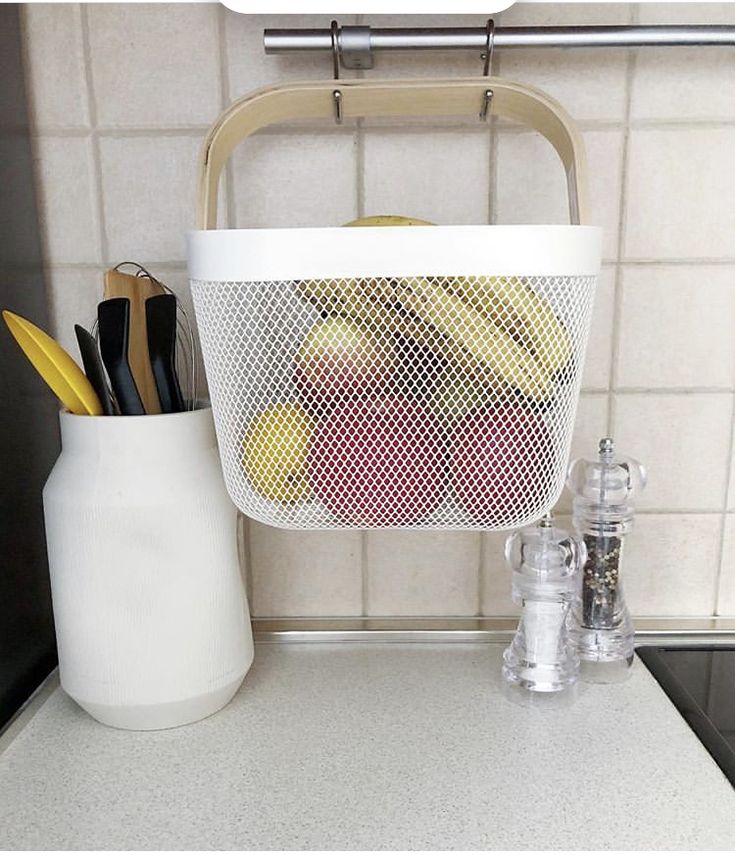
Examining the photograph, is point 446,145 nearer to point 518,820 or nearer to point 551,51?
point 551,51

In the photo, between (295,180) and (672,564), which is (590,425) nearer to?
(672,564)

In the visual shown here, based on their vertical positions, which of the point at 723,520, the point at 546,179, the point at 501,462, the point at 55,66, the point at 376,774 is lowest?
the point at 376,774

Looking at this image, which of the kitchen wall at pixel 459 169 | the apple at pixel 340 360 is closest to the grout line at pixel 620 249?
the kitchen wall at pixel 459 169

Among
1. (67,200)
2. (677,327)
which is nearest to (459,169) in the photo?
(677,327)

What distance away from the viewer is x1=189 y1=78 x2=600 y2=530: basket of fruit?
0.45m

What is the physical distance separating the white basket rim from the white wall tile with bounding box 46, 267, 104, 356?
0.30 meters

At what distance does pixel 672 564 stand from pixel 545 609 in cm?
21

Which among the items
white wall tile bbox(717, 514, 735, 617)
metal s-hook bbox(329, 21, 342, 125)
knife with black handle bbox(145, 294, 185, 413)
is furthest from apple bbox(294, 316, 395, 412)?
white wall tile bbox(717, 514, 735, 617)

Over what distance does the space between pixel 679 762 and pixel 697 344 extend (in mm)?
377

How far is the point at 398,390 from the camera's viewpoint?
49cm

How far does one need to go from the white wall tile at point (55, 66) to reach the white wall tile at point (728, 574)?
731 mm

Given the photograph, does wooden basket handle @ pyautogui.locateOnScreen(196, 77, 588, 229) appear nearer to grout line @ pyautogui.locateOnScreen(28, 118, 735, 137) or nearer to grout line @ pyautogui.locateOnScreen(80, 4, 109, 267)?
grout line @ pyautogui.locateOnScreen(28, 118, 735, 137)

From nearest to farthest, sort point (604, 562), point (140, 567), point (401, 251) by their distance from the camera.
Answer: point (401, 251), point (140, 567), point (604, 562)

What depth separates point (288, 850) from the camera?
46 cm
